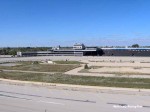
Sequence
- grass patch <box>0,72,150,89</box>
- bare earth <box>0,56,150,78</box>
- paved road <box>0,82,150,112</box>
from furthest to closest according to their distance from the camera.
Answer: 1. bare earth <box>0,56,150,78</box>
2. grass patch <box>0,72,150,89</box>
3. paved road <box>0,82,150,112</box>

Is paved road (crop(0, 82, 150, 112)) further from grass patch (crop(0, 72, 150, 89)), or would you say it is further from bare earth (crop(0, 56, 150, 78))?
bare earth (crop(0, 56, 150, 78))

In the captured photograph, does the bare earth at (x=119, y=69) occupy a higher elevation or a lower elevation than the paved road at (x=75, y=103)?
lower

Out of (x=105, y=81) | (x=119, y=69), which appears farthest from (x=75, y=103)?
(x=119, y=69)

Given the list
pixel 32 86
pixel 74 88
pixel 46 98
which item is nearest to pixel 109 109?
pixel 46 98

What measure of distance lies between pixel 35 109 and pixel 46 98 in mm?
4395

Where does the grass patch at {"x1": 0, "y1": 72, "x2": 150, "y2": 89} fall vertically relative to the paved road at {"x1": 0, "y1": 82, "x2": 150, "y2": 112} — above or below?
below

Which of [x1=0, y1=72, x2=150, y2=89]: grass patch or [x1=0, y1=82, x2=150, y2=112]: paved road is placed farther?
[x1=0, y1=72, x2=150, y2=89]: grass patch

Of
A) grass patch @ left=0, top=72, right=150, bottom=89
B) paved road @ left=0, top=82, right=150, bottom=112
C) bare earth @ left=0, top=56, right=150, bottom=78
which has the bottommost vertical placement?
bare earth @ left=0, top=56, right=150, bottom=78

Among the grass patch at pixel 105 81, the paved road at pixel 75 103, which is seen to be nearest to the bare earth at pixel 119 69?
the grass patch at pixel 105 81

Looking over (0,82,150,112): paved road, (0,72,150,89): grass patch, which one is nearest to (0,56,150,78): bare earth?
(0,72,150,89): grass patch

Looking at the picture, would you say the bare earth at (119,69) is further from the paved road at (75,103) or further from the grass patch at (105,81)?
the paved road at (75,103)

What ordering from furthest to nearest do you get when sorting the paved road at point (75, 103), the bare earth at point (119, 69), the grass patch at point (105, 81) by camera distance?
the bare earth at point (119, 69) < the grass patch at point (105, 81) < the paved road at point (75, 103)

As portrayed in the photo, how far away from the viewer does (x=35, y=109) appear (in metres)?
16.8

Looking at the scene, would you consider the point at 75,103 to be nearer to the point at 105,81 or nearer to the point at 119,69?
the point at 105,81
